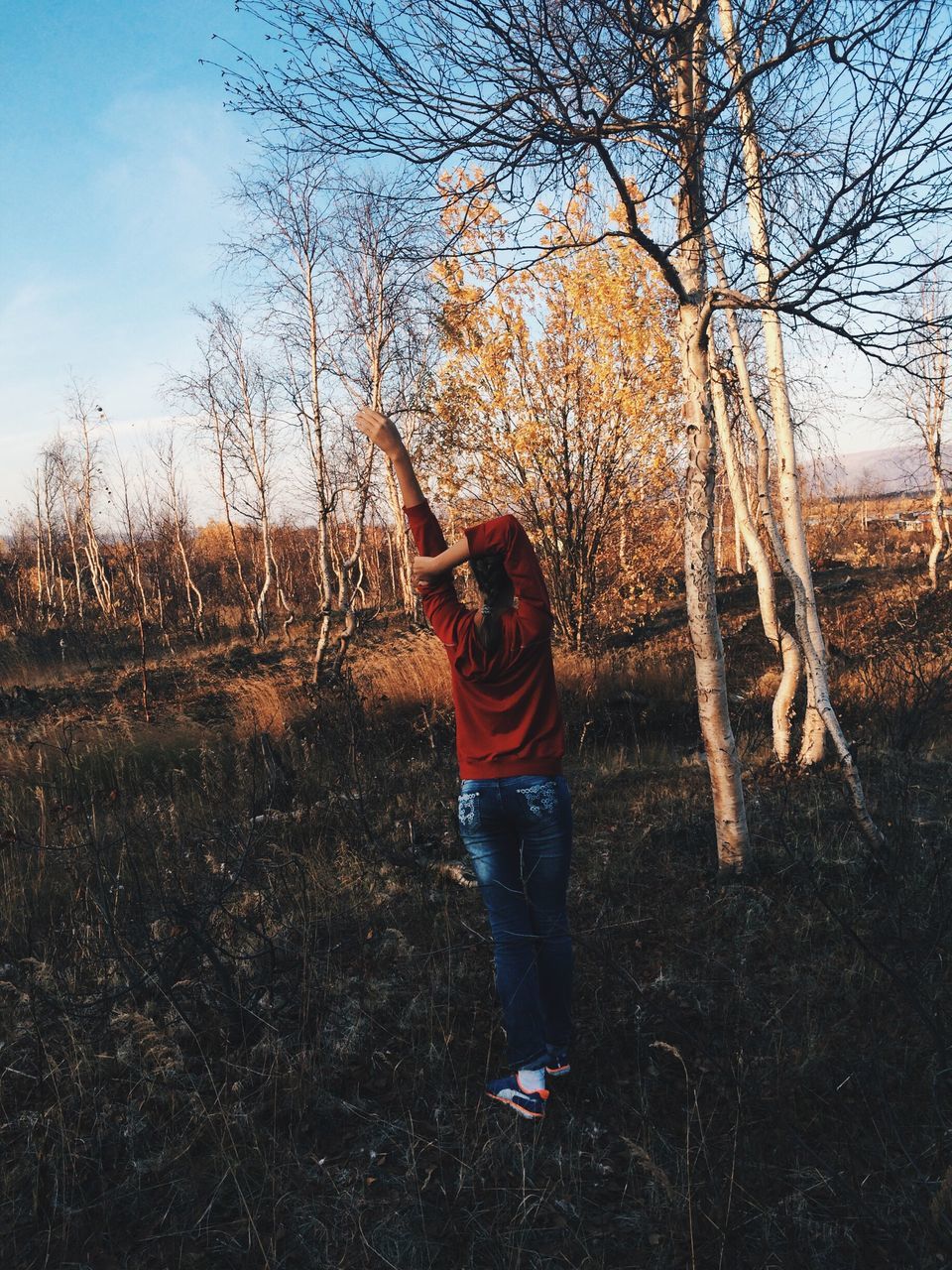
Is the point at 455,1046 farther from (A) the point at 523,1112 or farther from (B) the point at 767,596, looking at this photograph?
(B) the point at 767,596

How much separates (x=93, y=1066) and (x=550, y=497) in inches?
390

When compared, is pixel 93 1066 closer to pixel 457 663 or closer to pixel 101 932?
pixel 101 932

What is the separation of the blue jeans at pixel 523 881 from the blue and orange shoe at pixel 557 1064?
124 mm

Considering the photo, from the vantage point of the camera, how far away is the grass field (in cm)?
212

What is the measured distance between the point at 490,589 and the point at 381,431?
0.68 meters

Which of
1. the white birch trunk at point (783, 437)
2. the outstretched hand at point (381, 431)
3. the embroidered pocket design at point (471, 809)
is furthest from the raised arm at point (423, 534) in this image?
the white birch trunk at point (783, 437)

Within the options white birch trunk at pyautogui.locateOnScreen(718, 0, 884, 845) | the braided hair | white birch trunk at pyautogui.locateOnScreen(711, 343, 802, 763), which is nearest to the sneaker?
the braided hair

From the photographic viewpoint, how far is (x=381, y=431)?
2.66 metres

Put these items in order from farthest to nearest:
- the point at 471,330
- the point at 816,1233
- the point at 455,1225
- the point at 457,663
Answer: the point at 471,330
the point at 457,663
the point at 455,1225
the point at 816,1233

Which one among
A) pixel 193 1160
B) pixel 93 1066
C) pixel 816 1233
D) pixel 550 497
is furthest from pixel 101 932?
pixel 550 497

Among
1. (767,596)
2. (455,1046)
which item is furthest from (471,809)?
(767,596)

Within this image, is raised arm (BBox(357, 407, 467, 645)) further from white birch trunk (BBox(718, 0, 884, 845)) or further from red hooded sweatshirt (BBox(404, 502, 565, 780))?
white birch trunk (BBox(718, 0, 884, 845))

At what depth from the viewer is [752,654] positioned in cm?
1235

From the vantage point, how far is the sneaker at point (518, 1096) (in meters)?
2.53
